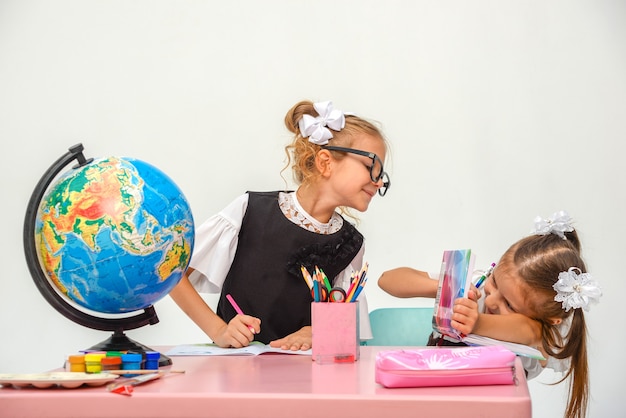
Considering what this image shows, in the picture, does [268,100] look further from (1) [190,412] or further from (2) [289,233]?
(1) [190,412]

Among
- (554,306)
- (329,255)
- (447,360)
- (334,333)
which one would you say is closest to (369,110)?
(329,255)

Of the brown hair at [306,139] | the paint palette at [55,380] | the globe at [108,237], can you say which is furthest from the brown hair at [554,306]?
the paint palette at [55,380]

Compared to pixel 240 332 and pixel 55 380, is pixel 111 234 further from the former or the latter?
pixel 240 332

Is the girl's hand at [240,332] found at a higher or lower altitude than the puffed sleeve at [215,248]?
lower

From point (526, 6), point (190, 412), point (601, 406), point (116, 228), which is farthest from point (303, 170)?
point (601, 406)

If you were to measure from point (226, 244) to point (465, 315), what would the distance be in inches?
27.0

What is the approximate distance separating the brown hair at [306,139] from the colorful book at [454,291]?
1.62 ft

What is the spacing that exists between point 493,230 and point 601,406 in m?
0.82

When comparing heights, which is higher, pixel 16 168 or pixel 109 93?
pixel 109 93

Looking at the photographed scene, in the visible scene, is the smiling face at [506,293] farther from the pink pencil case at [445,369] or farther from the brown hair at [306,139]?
the pink pencil case at [445,369]

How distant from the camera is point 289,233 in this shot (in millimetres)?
2076

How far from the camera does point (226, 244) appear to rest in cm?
200

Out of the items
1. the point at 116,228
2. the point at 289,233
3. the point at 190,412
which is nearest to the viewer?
the point at 190,412

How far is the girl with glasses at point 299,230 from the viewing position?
6.64 feet
